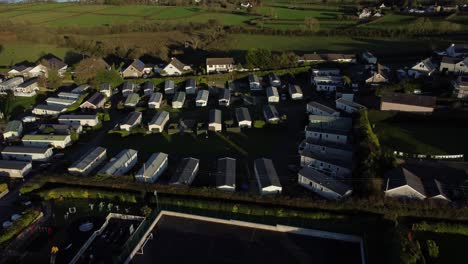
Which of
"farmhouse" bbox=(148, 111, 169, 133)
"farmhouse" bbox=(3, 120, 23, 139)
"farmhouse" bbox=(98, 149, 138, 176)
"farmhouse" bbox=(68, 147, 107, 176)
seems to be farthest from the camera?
"farmhouse" bbox=(148, 111, 169, 133)

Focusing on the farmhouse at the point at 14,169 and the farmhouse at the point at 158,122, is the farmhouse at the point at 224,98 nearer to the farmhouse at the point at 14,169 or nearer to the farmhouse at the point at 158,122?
the farmhouse at the point at 158,122

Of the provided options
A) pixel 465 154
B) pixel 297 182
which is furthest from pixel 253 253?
pixel 465 154

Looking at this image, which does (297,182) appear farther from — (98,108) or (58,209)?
(98,108)

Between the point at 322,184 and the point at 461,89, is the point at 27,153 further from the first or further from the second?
the point at 461,89

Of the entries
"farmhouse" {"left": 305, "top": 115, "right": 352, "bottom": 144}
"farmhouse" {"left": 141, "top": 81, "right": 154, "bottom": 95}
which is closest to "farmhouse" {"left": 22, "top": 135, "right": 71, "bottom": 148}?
"farmhouse" {"left": 141, "top": 81, "right": 154, "bottom": 95}

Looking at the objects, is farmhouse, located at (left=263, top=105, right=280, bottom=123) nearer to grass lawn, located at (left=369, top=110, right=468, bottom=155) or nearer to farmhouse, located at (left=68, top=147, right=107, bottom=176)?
grass lawn, located at (left=369, top=110, right=468, bottom=155)

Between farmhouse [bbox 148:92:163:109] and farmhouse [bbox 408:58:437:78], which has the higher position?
farmhouse [bbox 408:58:437:78]

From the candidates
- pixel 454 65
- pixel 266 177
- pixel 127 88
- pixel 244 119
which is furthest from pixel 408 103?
pixel 127 88
